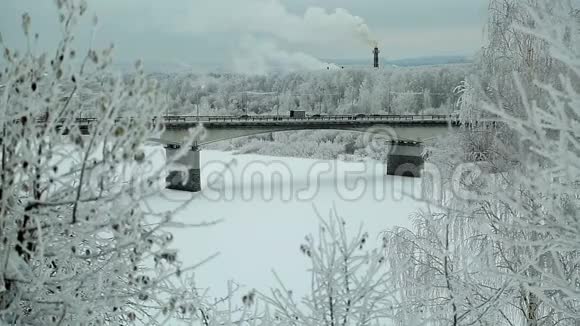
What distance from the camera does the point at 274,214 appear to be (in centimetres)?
1956

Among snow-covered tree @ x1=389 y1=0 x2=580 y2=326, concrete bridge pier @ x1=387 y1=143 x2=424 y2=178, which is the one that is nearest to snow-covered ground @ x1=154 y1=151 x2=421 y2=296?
concrete bridge pier @ x1=387 y1=143 x2=424 y2=178

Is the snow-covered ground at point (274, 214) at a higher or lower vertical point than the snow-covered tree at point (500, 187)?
lower

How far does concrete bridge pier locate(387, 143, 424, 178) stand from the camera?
3061cm

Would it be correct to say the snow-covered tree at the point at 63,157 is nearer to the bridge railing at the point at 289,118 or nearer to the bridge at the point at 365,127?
the bridge railing at the point at 289,118

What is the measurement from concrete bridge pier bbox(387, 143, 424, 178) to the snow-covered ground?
98cm

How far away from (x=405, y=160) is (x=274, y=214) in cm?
1362

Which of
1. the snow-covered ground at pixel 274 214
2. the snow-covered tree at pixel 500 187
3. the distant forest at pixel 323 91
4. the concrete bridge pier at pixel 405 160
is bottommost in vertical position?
the snow-covered ground at pixel 274 214

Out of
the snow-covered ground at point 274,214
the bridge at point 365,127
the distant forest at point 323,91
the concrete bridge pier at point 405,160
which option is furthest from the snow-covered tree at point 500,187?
the distant forest at point 323,91

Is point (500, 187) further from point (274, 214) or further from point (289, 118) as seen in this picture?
point (289, 118)

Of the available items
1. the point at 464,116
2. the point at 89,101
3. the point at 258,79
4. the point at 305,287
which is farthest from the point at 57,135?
the point at 258,79

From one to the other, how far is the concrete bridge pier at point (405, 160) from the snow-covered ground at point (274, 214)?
976 millimetres

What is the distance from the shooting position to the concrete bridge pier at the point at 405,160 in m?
30.6

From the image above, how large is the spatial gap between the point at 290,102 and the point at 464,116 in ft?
135

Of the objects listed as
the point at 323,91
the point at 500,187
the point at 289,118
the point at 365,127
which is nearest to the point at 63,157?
the point at 500,187
